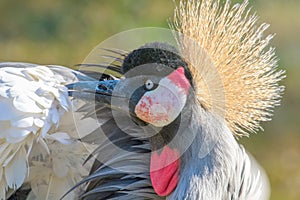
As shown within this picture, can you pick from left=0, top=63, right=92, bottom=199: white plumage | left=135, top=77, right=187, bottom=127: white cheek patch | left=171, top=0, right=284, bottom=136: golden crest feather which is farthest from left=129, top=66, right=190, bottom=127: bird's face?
left=0, top=63, right=92, bottom=199: white plumage

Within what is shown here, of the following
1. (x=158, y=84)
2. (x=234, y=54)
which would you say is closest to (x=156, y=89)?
(x=158, y=84)

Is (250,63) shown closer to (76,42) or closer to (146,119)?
(146,119)

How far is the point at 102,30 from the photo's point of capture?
5.07 m

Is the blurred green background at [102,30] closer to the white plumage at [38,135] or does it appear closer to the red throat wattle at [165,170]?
the white plumage at [38,135]

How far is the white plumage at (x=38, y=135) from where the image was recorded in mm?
2246

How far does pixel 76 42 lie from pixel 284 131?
1320 millimetres

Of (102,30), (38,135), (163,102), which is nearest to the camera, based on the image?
(163,102)

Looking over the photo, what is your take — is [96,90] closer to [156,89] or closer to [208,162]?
[156,89]

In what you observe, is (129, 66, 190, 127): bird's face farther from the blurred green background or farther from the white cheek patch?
the blurred green background

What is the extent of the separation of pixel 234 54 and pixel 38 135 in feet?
1.78

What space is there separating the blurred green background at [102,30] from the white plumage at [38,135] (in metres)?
2.14

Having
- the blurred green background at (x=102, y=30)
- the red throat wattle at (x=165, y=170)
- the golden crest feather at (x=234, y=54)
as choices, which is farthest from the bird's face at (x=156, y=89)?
the blurred green background at (x=102, y=30)

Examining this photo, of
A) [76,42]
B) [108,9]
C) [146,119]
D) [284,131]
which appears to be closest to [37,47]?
[76,42]

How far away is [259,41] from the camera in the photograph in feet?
7.47
